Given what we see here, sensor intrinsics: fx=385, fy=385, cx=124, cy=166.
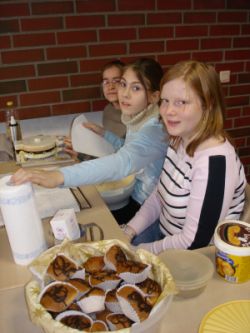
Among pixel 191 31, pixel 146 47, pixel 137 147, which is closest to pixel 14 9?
pixel 146 47

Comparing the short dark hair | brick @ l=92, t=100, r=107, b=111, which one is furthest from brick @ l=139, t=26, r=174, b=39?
the short dark hair

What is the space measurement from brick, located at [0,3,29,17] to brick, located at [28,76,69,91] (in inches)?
13.5

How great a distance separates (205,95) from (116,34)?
118cm

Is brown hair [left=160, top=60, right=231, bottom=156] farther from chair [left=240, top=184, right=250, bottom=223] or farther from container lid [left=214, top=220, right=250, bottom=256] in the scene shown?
container lid [left=214, top=220, right=250, bottom=256]

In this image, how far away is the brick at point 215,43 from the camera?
7.62 ft

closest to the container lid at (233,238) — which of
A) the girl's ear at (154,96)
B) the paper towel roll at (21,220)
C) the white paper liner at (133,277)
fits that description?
the white paper liner at (133,277)

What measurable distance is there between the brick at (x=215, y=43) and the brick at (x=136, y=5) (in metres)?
0.39

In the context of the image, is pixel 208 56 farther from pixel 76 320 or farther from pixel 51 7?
pixel 76 320

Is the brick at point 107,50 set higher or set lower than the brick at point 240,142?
higher

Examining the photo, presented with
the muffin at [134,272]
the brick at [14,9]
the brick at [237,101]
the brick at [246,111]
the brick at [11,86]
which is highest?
the brick at [14,9]

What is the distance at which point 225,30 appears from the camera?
2340mm

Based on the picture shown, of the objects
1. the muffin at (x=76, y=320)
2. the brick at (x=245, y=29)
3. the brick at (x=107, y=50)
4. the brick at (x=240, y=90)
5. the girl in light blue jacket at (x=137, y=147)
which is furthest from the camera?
the brick at (x=240, y=90)

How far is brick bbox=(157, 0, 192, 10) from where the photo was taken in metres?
2.15

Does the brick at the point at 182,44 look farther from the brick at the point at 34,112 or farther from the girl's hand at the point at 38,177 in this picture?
the girl's hand at the point at 38,177
